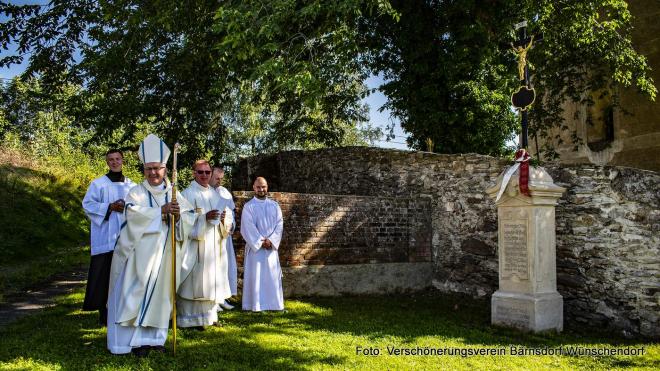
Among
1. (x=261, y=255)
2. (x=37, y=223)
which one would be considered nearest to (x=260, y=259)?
(x=261, y=255)

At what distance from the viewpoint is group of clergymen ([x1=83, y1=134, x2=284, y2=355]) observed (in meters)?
5.40

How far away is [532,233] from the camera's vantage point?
7.15 metres

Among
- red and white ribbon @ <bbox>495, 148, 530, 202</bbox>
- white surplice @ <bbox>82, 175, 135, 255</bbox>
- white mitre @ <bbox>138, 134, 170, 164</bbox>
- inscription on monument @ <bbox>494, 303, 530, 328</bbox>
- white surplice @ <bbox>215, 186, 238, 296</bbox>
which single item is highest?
white mitre @ <bbox>138, 134, 170, 164</bbox>

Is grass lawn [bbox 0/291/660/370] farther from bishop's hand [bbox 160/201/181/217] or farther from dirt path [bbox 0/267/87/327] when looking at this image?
bishop's hand [bbox 160/201/181/217]

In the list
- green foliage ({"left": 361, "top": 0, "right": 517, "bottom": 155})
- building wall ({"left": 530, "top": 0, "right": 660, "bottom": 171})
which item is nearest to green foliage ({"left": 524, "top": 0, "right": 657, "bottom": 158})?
building wall ({"left": 530, "top": 0, "right": 660, "bottom": 171})

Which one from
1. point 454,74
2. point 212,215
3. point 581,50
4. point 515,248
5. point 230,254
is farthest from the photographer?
point 581,50

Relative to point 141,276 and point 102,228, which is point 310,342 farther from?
point 102,228

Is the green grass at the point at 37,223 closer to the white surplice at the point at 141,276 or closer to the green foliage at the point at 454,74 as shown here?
the white surplice at the point at 141,276

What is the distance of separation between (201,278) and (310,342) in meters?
1.54

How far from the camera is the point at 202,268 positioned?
253 inches

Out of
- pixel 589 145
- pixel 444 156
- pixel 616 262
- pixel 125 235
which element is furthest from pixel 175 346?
pixel 589 145

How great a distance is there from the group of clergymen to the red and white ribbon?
339 centimetres

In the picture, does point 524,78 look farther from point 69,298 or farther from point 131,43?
point 69,298

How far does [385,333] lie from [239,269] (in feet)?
9.53
